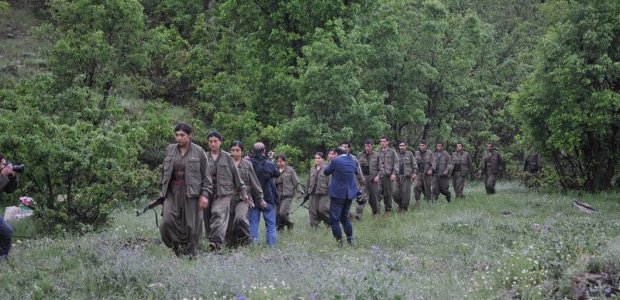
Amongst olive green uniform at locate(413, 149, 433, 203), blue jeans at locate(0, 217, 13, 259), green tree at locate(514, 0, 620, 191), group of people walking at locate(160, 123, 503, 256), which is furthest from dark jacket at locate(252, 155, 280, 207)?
green tree at locate(514, 0, 620, 191)

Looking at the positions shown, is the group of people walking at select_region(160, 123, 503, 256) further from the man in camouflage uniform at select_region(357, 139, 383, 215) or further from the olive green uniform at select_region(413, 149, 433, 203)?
the olive green uniform at select_region(413, 149, 433, 203)

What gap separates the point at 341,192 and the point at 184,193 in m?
3.23

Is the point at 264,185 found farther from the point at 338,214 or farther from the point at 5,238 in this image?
the point at 5,238

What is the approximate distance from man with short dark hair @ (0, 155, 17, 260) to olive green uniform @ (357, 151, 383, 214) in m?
9.31

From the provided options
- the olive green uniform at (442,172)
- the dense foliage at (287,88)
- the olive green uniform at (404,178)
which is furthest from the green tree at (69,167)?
the olive green uniform at (442,172)

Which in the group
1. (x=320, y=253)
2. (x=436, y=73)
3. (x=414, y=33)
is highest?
(x=414, y=33)

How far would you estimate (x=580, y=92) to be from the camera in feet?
68.8

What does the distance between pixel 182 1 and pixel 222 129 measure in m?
14.5

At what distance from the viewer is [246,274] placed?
22.1ft

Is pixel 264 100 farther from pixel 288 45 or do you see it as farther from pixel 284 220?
pixel 284 220

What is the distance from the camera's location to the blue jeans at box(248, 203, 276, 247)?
1107 centimetres

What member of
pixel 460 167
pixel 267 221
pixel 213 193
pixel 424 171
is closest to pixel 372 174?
pixel 424 171

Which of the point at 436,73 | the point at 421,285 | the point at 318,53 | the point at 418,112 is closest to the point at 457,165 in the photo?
the point at 318,53

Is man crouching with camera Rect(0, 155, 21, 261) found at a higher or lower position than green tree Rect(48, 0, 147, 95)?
lower
